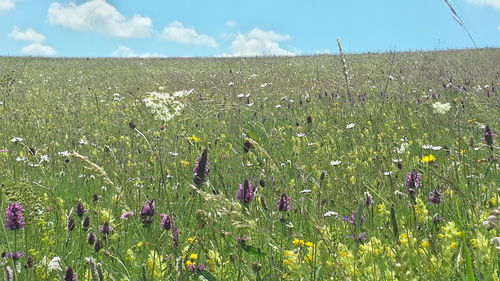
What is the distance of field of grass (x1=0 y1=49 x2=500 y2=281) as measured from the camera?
6.50 ft

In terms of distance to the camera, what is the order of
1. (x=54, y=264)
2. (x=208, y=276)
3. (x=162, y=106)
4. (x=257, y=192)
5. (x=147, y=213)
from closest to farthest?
(x=208, y=276) → (x=54, y=264) → (x=147, y=213) → (x=257, y=192) → (x=162, y=106)

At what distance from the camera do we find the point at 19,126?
829 cm

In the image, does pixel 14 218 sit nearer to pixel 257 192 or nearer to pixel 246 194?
pixel 246 194

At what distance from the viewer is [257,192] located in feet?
9.93

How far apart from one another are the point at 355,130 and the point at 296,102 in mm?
3636

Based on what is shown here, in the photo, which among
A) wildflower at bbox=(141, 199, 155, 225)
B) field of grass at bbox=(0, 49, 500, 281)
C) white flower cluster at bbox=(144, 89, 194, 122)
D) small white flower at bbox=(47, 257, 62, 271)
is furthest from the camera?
white flower cluster at bbox=(144, 89, 194, 122)

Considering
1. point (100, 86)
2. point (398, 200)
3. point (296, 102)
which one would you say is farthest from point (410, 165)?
point (100, 86)

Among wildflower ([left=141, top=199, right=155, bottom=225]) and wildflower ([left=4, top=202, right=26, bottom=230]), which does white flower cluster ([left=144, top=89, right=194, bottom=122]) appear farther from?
wildflower ([left=4, top=202, right=26, bottom=230])

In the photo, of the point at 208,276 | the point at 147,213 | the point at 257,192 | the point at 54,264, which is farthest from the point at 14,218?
the point at 257,192

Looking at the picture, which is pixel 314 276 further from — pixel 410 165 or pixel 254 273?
pixel 410 165

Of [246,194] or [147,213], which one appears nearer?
[246,194]

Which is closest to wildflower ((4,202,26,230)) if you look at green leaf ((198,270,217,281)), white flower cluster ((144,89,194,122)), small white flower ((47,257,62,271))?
small white flower ((47,257,62,271))

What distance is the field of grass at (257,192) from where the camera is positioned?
198 centimetres

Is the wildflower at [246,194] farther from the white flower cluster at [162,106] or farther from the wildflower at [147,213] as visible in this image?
the white flower cluster at [162,106]
